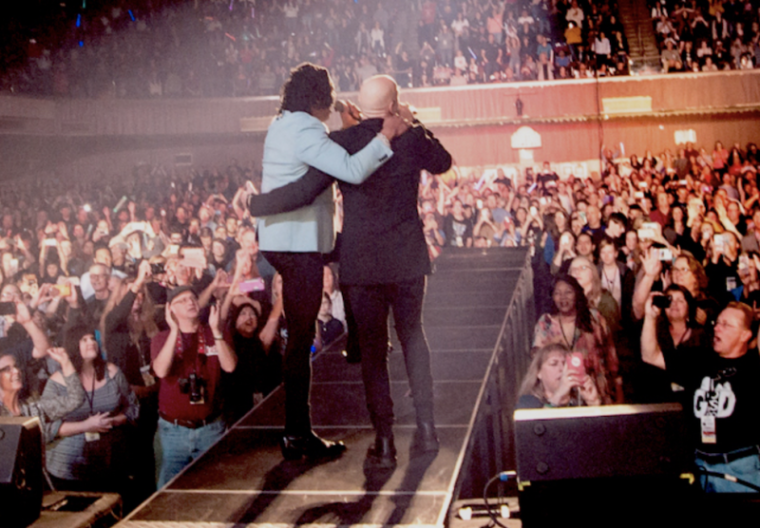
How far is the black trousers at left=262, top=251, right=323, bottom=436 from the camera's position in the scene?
2.09 m

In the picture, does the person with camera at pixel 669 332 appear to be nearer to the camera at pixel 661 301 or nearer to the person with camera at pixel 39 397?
the camera at pixel 661 301

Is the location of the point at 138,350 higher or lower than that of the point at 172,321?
lower

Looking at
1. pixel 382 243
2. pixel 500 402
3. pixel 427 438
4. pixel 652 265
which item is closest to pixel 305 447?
pixel 427 438

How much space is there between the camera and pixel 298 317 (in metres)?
2.11

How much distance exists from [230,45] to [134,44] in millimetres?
1652

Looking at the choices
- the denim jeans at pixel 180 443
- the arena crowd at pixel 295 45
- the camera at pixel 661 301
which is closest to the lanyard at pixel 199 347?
the denim jeans at pixel 180 443

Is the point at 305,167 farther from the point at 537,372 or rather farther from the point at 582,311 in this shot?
the point at 582,311

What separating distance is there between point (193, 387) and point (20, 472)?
169 centimetres

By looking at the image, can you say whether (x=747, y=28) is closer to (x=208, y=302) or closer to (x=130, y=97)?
(x=130, y=97)

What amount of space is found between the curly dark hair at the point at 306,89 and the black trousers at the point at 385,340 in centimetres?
49

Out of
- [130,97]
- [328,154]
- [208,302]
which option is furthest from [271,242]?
[130,97]

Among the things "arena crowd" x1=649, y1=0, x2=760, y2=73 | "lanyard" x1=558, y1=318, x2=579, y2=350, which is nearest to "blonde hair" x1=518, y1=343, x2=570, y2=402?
"lanyard" x1=558, y1=318, x2=579, y2=350

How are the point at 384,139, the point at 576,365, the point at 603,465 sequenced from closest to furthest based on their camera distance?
the point at 603,465 → the point at 384,139 → the point at 576,365

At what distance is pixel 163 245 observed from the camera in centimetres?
650
